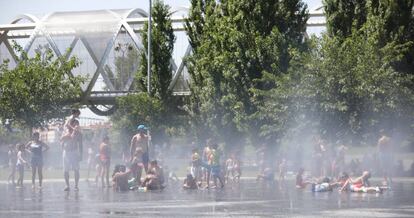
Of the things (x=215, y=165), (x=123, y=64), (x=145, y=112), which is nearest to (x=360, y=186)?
(x=215, y=165)

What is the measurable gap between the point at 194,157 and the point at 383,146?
6.39 m

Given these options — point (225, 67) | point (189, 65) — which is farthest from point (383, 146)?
point (189, 65)

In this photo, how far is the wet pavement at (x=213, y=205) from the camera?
56.0 feet

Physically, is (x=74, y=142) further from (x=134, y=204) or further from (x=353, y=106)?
(x=353, y=106)

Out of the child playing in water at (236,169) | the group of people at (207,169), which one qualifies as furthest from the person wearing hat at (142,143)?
the child playing in water at (236,169)

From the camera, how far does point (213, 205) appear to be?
19.6 meters

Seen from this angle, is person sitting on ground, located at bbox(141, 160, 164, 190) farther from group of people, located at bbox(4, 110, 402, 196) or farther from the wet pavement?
the wet pavement

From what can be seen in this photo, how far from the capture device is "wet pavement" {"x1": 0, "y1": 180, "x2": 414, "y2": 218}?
672 inches

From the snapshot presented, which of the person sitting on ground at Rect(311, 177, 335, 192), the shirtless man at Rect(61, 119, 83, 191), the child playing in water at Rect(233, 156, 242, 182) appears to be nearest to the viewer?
the person sitting on ground at Rect(311, 177, 335, 192)

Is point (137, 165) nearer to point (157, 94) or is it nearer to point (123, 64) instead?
point (157, 94)

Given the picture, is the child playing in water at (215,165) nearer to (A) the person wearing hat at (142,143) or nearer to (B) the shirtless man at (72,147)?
(A) the person wearing hat at (142,143)

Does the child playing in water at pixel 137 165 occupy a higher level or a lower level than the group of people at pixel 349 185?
higher

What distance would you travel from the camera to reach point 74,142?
26.5 m

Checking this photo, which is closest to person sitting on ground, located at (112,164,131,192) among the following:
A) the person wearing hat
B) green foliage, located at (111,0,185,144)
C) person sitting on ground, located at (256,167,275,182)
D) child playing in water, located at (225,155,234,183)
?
the person wearing hat
